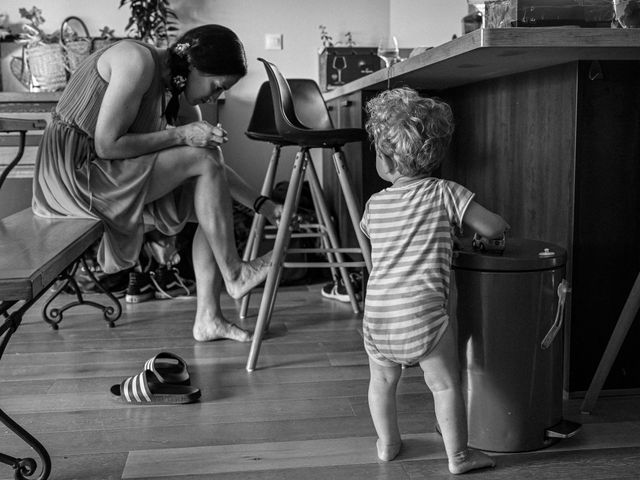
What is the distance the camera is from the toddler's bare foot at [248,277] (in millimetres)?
2590

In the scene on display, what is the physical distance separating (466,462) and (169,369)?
96cm

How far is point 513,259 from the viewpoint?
168 centimetres

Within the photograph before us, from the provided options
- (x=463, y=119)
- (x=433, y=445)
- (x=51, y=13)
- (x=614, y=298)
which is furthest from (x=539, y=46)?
(x=51, y=13)

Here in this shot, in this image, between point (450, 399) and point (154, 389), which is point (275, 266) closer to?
point (154, 389)

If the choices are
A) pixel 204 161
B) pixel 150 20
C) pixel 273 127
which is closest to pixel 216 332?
pixel 204 161

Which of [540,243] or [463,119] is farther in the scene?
[463,119]

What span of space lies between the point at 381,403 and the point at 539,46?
831 millimetres

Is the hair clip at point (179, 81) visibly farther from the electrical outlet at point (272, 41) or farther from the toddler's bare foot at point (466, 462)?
the electrical outlet at point (272, 41)

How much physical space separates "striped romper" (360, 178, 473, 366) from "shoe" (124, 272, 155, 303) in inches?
77.8

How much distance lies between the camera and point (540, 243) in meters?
1.82

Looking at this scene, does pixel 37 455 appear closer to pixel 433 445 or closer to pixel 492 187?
pixel 433 445

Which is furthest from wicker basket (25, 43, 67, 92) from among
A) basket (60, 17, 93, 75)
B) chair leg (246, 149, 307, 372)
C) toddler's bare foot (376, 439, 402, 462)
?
toddler's bare foot (376, 439, 402, 462)

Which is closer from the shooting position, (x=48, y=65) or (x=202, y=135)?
(x=202, y=135)

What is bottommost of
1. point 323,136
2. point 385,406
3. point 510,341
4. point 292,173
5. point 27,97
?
point 385,406
